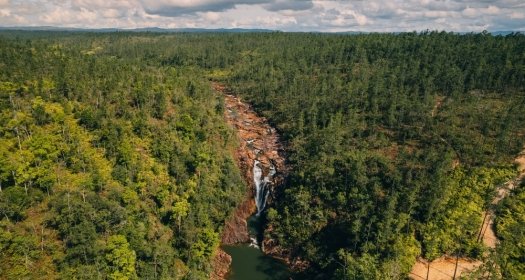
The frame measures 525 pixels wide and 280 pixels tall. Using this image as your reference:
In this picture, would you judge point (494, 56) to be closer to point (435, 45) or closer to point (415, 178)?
point (435, 45)

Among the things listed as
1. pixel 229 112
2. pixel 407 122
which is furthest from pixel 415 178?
pixel 229 112

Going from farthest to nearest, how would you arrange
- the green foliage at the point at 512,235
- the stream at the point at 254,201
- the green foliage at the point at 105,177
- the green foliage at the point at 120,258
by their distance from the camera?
1. the stream at the point at 254,201
2. the green foliage at the point at 512,235
3. the green foliage at the point at 105,177
4. the green foliage at the point at 120,258

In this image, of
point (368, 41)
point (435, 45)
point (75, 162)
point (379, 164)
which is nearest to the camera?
point (75, 162)

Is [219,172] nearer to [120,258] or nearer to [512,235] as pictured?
[120,258]

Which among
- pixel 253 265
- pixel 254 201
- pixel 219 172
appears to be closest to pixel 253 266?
pixel 253 265

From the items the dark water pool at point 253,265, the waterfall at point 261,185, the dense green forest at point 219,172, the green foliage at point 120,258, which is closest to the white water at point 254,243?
the dark water pool at point 253,265

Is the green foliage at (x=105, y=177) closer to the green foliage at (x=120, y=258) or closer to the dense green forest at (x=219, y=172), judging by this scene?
the green foliage at (x=120, y=258)
